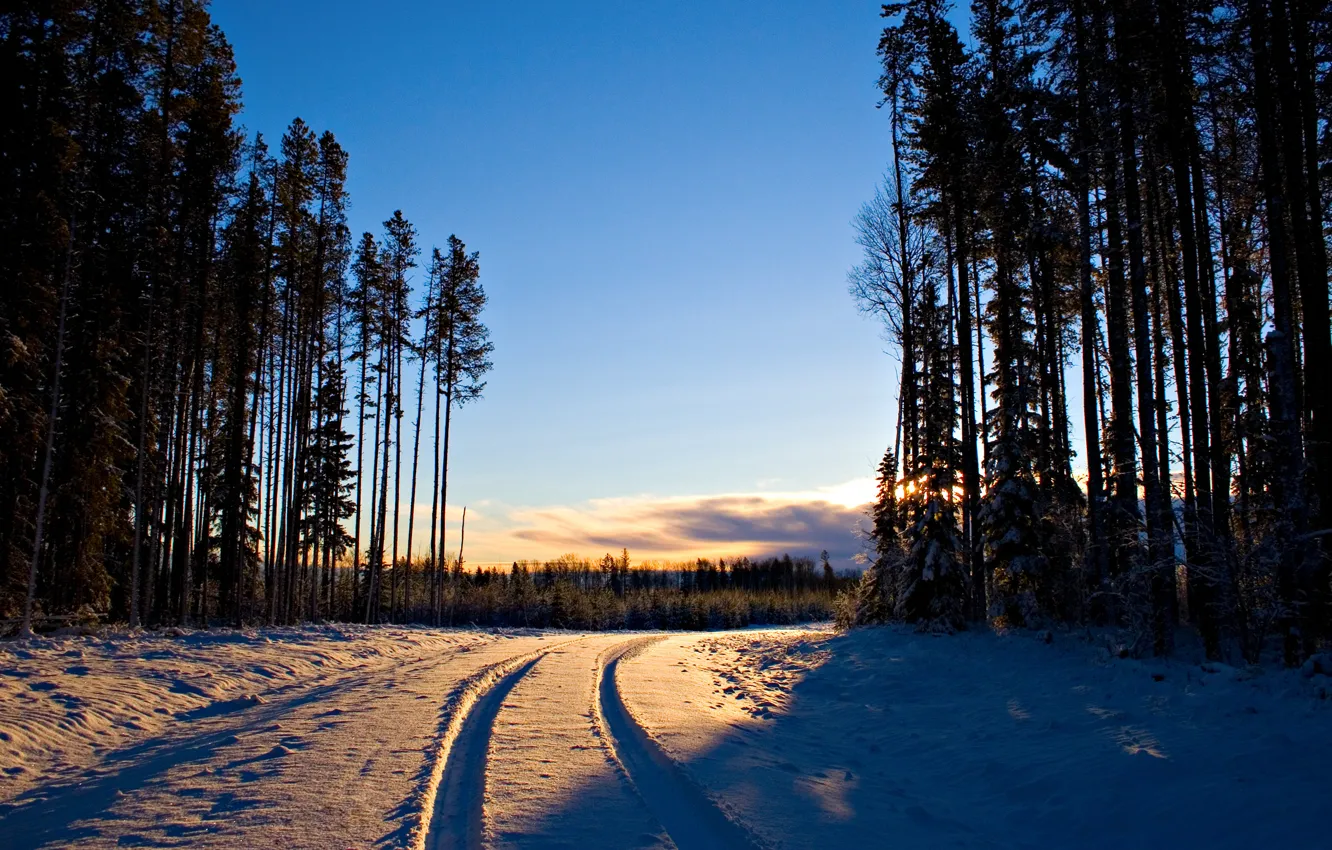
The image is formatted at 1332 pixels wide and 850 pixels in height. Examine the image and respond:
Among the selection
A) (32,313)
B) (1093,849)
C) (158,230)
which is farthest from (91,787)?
(158,230)

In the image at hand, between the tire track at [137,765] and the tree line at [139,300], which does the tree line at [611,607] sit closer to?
the tree line at [139,300]

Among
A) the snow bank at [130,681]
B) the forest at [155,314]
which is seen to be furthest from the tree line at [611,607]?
the snow bank at [130,681]

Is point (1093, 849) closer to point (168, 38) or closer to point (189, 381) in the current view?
point (168, 38)

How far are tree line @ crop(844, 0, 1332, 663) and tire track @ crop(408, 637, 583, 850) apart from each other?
30.9 feet

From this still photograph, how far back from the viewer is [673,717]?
33.0ft

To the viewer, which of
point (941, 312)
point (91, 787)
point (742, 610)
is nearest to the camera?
point (91, 787)

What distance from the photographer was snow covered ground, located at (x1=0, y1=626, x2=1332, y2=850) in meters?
5.65

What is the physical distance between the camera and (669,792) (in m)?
6.54

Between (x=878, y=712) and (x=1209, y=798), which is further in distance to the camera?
(x=878, y=712)

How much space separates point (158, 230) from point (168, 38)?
4.96 meters

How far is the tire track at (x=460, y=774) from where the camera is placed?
5312mm

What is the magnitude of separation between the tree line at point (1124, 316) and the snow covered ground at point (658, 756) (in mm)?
2338

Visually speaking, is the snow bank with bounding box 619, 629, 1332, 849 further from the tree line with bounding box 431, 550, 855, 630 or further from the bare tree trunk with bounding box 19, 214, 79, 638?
the tree line with bounding box 431, 550, 855, 630

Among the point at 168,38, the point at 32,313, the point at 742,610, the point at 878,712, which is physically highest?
the point at 168,38
